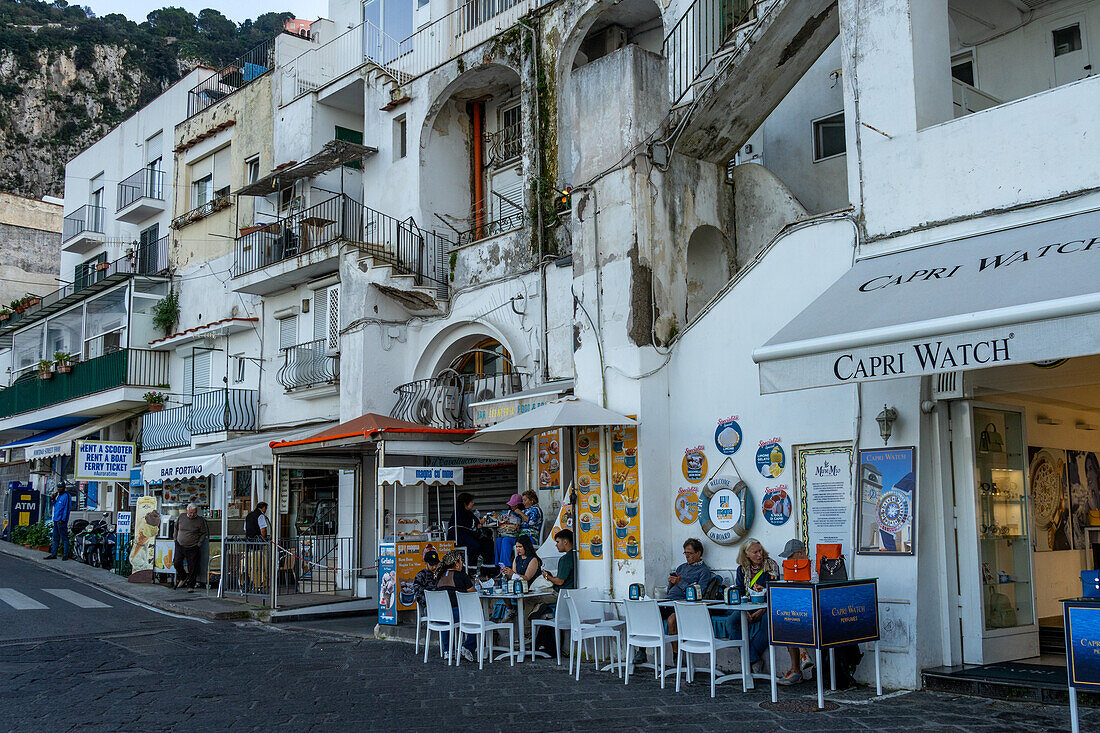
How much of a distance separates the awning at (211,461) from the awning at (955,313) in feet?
37.9

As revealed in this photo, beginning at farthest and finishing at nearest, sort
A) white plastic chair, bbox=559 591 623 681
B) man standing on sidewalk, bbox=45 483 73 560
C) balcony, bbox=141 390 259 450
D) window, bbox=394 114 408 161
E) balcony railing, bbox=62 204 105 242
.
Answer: balcony railing, bbox=62 204 105 242
man standing on sidewalk, bbox=45 483 73 560
balcony, bbox=141 390 259 450
window, bbox=394 114 408 161
white plastic chair, bbox=559 591 623 681

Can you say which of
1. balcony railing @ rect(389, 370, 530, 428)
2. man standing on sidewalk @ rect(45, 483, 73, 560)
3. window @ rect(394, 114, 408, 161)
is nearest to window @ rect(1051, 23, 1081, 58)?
balcony railing @ rect(389, 370, 530, 428)

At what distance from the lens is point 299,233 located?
21.9m

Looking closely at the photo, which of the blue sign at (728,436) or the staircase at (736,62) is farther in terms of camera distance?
the staircase at (736,62)

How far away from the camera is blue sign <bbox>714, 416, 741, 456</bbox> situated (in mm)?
10836

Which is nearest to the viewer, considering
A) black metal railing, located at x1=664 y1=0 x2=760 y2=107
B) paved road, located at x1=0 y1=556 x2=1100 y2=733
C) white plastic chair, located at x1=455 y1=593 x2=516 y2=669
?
paved road, located at x1=0 y1=556 x2=1100 y2=733

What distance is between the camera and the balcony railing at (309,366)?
66.5 ft

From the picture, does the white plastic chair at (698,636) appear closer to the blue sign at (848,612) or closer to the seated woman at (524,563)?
the blue sign at (848,612)

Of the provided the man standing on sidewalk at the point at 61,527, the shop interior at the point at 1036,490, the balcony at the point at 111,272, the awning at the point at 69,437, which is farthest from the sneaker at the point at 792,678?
the balcony at the point at 111,272

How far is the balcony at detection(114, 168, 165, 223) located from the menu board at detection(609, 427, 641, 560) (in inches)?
855

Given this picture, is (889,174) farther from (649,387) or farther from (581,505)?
(581,505)

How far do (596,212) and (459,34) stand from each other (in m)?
9.70

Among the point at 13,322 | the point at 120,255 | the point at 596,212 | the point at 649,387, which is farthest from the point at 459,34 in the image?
the point at 13,322

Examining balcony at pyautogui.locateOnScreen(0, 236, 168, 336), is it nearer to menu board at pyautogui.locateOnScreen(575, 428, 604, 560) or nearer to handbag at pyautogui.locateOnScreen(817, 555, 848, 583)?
menu board at pyautogui.locateOnScreen(575, 428, 604, 560)
